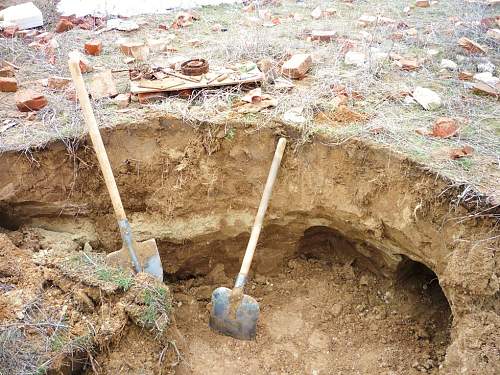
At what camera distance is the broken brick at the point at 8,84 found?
173 inches

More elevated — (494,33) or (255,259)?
(494,33)

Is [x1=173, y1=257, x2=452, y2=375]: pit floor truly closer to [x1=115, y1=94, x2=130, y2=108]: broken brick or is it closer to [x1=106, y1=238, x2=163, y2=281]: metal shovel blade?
[x1=106, y1=238, x2=163, y2=281]: metal shovel blade

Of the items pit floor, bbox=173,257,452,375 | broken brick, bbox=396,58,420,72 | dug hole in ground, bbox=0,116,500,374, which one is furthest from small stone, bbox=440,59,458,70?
pit floor, bbox=173,257,452,375

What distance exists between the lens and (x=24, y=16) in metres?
5.68

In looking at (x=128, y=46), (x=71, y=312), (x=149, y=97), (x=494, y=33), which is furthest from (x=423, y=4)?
(x=71, y=312)

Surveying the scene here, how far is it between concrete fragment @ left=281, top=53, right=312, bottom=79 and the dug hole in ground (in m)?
0.86

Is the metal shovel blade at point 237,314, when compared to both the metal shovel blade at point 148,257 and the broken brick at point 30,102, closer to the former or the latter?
the metal shovel blade at point 148,257

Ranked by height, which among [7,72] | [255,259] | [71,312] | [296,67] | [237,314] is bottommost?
[255,259]

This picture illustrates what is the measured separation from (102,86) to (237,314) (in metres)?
2.18

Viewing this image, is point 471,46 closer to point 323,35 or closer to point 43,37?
point 323,35

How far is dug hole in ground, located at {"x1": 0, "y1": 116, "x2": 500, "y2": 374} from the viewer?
2984 millimetres

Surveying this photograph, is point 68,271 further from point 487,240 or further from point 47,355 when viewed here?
point 487,240

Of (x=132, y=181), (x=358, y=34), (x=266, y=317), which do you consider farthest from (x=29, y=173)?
(x=358, y=34)

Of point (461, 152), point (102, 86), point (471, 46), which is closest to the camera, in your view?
point (461, 152)
